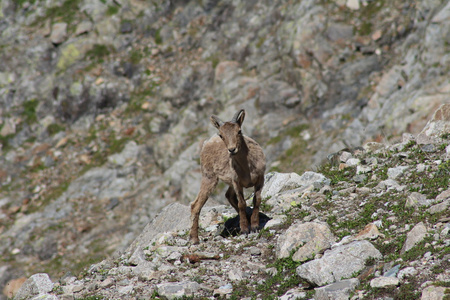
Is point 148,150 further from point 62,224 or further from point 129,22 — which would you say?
point 129,22

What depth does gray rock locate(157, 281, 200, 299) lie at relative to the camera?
8039 mm

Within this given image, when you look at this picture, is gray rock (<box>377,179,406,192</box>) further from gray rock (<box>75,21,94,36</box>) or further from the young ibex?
gray rock (<box>75,21,94,36</box>)

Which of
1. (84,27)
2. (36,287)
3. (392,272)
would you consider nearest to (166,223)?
(36,287)

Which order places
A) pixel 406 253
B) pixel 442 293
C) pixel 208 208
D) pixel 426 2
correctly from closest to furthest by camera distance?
pixel 442 293, pixel 406 253, pixel 208 208, pixel 426 2

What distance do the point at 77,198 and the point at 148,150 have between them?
5561 mm

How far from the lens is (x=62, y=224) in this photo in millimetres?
25906

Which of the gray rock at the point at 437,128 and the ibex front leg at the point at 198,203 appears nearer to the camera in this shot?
the ibex front leg at the point at 198,203

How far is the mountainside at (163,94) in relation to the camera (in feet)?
76.0

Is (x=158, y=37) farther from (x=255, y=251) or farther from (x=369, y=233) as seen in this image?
(x=369, y=233)

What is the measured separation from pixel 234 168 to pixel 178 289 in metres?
3.78

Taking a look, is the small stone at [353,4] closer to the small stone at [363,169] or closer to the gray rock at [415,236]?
the small stone at [363,169]

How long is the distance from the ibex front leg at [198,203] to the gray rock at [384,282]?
17.7 feet

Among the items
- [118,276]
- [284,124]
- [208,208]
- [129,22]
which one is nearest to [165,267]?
[118,276]

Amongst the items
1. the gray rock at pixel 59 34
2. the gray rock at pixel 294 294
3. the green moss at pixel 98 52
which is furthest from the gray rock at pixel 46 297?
the gray rock at pixel 59 34
